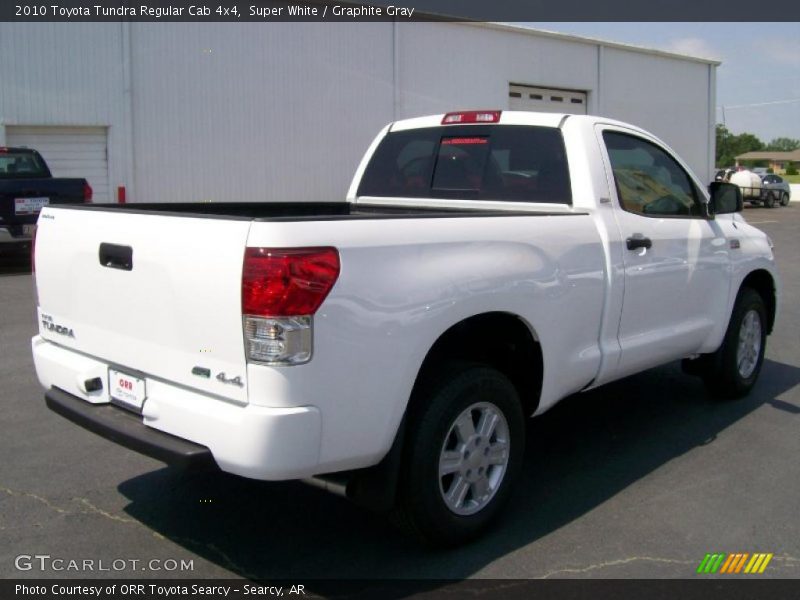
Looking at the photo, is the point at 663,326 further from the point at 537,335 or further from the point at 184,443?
the point at 184,443

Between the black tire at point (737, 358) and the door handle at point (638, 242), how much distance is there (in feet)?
4.91

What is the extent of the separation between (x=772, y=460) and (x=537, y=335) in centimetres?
197

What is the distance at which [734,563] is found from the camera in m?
3.87

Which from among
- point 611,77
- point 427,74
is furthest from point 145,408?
point 611,77

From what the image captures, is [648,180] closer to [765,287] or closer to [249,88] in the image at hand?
[765,287]

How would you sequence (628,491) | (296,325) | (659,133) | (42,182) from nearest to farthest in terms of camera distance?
(296,325), (628,491), (42,182), (659,133)

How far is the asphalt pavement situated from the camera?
3.82m

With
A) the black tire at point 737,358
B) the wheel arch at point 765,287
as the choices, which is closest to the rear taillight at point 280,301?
the black tire at point 737,358

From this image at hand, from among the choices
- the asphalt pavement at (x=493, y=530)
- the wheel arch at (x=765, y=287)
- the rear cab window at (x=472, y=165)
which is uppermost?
the rear cab window at (x=472, y=165)

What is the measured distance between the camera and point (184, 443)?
11.1ft

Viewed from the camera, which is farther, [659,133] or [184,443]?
[659,133]

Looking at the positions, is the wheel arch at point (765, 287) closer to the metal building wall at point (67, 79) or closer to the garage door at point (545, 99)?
the metal building wall at point (67, 79)

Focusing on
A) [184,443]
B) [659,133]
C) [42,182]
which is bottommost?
[184,443]

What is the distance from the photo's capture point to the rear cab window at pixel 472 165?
4.97 m
